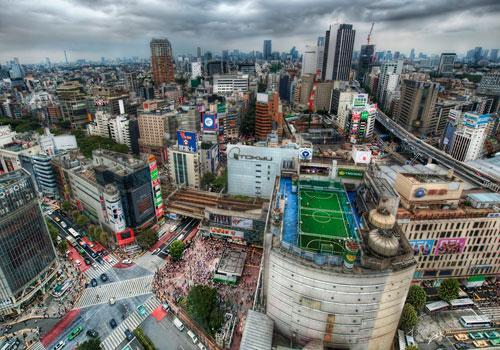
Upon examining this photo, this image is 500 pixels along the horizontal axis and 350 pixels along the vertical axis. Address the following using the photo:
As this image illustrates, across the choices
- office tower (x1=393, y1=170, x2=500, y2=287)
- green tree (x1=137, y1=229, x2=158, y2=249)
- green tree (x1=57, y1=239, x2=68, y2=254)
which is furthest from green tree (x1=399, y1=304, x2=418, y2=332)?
green tree (x1=57, y1=239, x2=68, y2=254)

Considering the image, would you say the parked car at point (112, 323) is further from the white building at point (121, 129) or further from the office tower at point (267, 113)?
the office tower at point (267, 113)

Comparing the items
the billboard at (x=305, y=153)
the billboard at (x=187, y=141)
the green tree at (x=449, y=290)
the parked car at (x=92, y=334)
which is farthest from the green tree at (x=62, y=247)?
the green tree at (x=449, y=290)

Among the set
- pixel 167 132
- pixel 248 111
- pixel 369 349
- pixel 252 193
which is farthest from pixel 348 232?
pixel 248 111

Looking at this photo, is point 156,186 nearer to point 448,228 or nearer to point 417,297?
point 417,297

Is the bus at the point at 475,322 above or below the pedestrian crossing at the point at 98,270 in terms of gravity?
above

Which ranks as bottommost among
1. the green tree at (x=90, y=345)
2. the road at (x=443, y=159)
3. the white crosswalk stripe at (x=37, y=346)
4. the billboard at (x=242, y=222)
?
the white crosswalk stripe at (x=37, y=346)

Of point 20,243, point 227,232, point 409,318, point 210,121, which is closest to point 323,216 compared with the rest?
point 409,318

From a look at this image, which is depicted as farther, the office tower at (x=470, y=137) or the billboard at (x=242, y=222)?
the office tower at (x=470, y=137)
